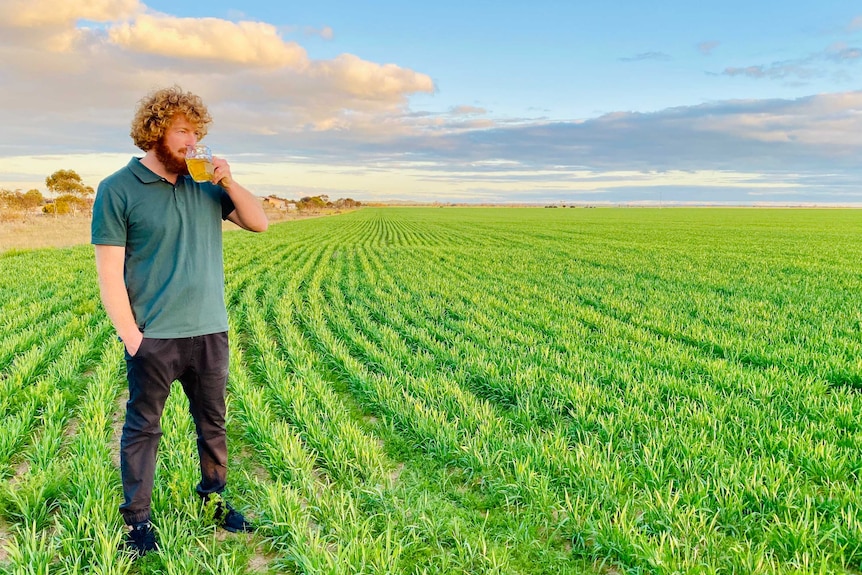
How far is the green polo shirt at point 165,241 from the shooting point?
9.50 ft

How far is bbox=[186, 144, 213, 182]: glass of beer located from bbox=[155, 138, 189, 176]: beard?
0.35ft

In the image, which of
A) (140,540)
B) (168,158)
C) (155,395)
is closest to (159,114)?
(168,158)

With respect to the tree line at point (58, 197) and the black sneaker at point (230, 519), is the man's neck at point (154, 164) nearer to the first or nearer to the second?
→ the black sneaker at point (230, 519)

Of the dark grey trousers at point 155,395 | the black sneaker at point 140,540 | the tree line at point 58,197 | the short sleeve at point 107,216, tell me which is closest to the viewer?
the short sleeve at point 107,216

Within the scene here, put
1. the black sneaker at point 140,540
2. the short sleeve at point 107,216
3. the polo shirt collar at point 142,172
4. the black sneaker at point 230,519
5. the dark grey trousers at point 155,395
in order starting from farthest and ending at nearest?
the black sneaker at point 230,519 → the black sneaker at point 140,540 → the dark grey trousers at point 155,395 → the polo shirt collar at point 142,172 → the short sleeve at point 107,216

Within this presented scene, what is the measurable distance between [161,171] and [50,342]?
20.7ft

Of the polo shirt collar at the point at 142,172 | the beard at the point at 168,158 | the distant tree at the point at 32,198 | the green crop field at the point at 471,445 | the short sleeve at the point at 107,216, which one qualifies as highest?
the distant tree at the point at 32,198

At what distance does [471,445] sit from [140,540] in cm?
245

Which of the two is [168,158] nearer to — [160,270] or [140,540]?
[160,270]

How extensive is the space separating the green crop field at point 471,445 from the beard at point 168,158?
217 cm

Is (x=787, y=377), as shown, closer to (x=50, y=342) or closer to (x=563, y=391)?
(x=563, y=391)

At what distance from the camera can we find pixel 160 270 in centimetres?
309

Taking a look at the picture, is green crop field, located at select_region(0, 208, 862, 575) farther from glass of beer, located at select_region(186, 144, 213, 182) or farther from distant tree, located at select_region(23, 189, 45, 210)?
distant tree, located at select_region(23, 189, 45, 210)

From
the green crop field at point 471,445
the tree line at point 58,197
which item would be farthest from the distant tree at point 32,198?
the green crop field at point 471,445
